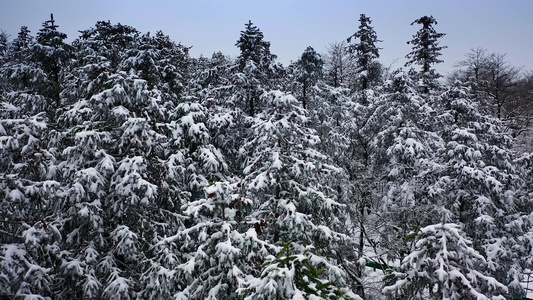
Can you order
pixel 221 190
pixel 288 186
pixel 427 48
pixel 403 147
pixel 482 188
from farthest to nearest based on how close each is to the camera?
pixel 427 48, pixel 403 147, pixel 482 188, pixel 288 186, pixel 221 190

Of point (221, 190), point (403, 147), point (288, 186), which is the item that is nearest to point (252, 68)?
point (403, 147)

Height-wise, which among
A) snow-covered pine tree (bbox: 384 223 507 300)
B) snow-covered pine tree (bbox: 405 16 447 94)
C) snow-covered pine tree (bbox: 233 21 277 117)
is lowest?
snow-covered pine tree (bbox: 384 223 507 300)

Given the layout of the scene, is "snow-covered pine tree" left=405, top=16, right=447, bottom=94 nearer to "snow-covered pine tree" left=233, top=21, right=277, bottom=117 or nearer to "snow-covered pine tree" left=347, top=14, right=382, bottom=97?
"snow-covered pine tree" left=347, top=14, right=382, bottom=97

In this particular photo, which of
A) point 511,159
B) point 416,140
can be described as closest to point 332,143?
point 416,140

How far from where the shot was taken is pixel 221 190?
26.5ft

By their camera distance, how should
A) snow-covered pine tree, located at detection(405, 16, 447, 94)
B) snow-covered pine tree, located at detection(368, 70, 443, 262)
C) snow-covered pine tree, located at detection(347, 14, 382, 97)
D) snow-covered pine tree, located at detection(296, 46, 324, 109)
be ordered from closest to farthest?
snow-covered pine tree, located at detection(368, 70, 443, 262) < snow-covered pine tree, located at detection(296, 46, 324, 109) < snow-covered pine tree, located at detection(405, 16, 447, 94) < snow-covered pine tree, located at detection(347, 14, 382, 97)

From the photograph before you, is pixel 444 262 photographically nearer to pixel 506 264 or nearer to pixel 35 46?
pixel 506 264

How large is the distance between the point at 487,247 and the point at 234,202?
11871 mm

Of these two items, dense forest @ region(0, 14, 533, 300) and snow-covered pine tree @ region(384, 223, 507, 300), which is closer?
snow-covered pine tree @ region(384, 223, 507, 300)

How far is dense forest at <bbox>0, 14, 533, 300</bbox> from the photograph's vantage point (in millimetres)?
7328

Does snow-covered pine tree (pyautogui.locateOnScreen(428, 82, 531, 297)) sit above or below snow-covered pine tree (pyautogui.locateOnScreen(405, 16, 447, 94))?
below

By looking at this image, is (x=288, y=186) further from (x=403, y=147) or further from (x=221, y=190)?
(x=403, y=147)

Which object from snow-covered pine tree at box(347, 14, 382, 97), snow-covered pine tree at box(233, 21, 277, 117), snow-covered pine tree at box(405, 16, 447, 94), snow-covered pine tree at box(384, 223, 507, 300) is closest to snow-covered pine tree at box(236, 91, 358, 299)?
snow-covered pine tree at box(384, 223, 507, 300)

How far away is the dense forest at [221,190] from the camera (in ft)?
24.0
